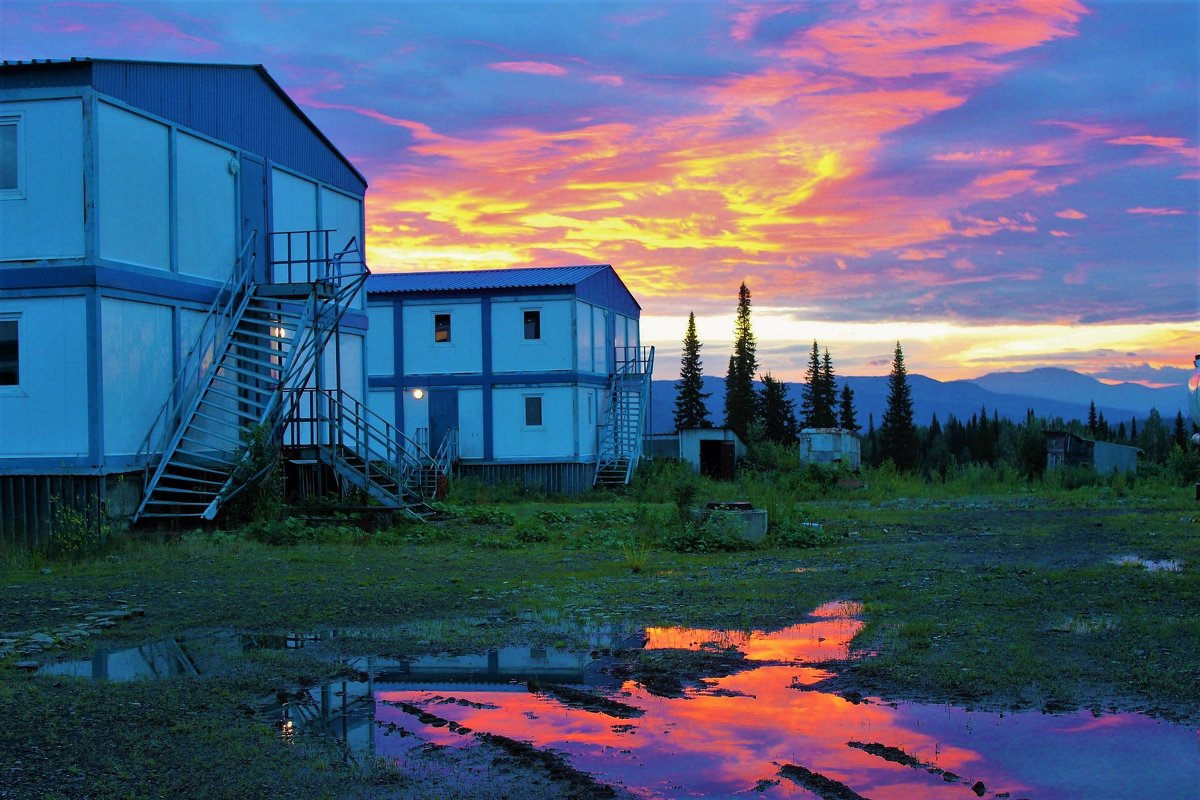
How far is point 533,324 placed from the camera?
3656 centimetres

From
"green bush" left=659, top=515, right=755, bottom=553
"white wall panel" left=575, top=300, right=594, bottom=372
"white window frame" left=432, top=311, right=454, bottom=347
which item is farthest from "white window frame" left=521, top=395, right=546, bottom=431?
"green bush" left=659, top=515, right=755, bottom=553

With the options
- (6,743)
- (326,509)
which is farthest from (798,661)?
(326,509)

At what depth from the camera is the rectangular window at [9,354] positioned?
58.9 ft

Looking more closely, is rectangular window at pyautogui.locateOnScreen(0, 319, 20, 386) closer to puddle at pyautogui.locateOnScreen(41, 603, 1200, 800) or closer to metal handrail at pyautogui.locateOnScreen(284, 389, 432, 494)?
metal handrail at pyautogui.locateOnScreen(284, 389, 432, 494)

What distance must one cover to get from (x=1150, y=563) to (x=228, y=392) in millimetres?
15287

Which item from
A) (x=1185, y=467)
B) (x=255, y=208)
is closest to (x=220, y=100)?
(x=255, y=208)

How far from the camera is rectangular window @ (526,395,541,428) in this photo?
3650 centimetres

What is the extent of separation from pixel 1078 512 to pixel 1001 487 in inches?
358

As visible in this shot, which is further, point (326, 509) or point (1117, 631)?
point (326, 509)

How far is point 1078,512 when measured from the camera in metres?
23.7

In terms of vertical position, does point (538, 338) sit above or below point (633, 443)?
above

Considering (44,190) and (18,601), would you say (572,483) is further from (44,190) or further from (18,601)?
(18,601)

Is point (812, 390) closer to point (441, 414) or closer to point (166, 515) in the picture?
point (441, 414)

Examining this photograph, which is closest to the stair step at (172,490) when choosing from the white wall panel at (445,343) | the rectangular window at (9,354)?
the rectangular window at (9,354)
